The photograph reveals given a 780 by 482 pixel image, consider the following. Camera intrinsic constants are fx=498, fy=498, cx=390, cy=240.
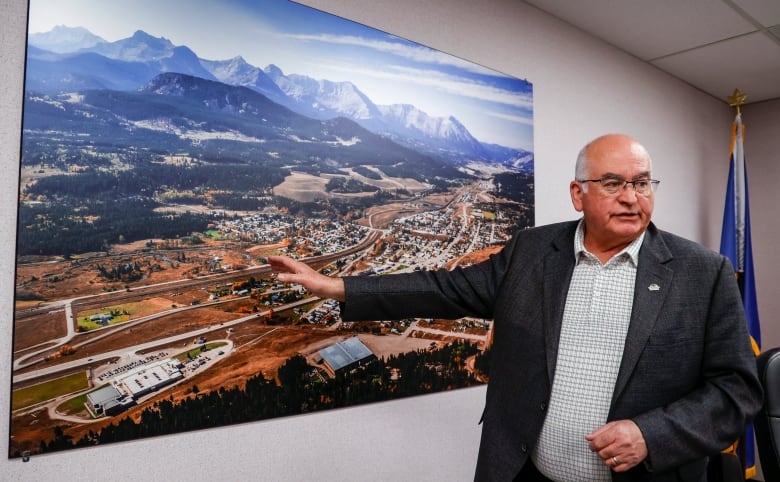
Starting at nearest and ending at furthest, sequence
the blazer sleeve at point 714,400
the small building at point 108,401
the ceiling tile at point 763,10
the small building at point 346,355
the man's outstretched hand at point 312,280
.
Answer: the blazer sleeve at point 714,400
the small building at point 108,401
the man's outstretched hand at point 312,280
the small building at point 346,355
the ceiling tile at point 763,10

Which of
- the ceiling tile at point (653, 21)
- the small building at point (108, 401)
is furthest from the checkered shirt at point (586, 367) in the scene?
the ceiling tile at point (653, 21)

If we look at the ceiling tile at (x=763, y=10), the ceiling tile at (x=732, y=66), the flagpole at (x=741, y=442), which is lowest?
the flagpole at (x=741, y=442)

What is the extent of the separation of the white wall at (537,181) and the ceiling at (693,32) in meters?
0.10

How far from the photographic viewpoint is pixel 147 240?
1400 mm

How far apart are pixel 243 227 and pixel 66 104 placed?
22.3 inches

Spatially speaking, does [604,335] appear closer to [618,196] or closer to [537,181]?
[618,196]

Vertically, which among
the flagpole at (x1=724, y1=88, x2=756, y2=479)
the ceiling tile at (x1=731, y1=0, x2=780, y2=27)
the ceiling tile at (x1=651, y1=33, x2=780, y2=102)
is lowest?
the flagpole at (x1=724, y1=88, x2=756, y2=479)

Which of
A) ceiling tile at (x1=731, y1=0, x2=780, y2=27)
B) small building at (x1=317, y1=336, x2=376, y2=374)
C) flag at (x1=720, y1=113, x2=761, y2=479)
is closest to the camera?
small building at (x1=317, y1=336, x2=376, y2=374)

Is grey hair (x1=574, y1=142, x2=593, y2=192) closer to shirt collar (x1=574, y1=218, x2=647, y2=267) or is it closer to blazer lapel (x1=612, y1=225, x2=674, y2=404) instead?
shirt collar (x1=574, y1=218, x2=647, y2=267)

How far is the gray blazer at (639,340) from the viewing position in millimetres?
1219

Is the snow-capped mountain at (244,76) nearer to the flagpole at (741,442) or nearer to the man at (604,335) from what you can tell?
the man at (604,335)

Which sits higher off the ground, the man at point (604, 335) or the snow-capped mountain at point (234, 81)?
the snow-capped mountain at point (234, 81)

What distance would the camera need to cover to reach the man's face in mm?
1368

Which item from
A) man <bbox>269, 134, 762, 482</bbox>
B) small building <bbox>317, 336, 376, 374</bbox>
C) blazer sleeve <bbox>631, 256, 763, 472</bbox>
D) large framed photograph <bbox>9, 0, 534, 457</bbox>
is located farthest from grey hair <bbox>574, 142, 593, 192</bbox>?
small building <bbox>317, 336, 376, 374</bbox>
